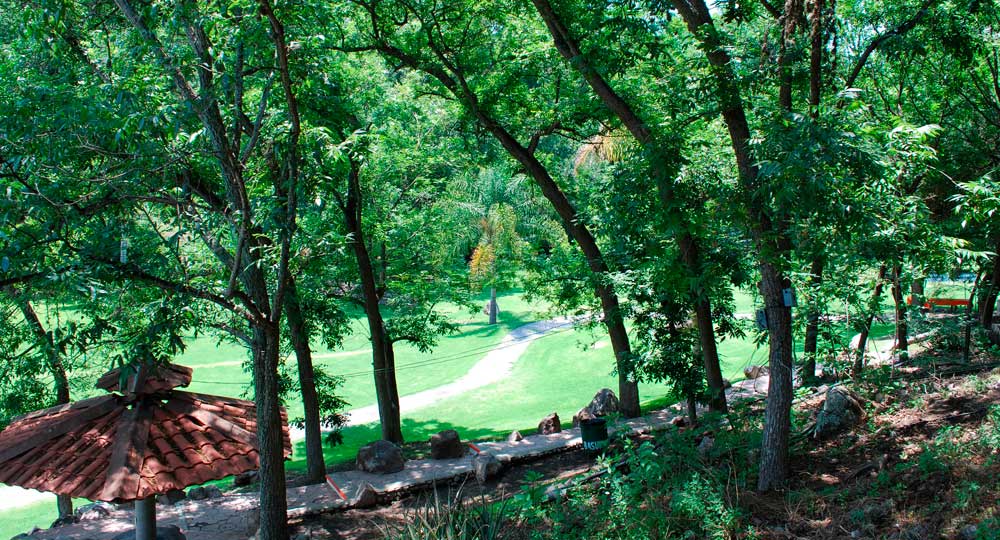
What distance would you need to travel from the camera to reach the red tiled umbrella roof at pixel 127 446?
498cm

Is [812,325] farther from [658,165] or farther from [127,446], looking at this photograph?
[127,446]

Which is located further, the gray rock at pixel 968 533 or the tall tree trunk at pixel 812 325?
the tall tree trunk at pixel 812 325

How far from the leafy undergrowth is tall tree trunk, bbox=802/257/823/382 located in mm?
1198

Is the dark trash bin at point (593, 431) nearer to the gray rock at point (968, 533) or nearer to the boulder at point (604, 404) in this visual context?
the boulder at point (604, 404)

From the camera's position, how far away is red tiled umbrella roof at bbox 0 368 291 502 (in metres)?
4.98

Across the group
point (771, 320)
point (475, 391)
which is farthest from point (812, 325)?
point (475, 391)

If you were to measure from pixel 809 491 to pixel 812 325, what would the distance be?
4.38 m

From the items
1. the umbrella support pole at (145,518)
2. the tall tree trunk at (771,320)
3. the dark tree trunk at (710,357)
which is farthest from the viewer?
the dark tree trunk at (710,357)

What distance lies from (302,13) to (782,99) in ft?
14.5

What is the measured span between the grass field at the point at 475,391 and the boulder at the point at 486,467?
4011 millimetres

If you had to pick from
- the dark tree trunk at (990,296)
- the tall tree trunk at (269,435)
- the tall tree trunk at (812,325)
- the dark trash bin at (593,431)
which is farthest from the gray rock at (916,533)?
the dark tree trunk at (990,296)

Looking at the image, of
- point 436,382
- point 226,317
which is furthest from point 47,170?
point 436,382

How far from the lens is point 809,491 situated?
6441mm

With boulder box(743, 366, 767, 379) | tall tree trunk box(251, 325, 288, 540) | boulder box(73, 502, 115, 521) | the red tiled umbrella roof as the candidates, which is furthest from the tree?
boulder box(73, 502, 115, 521)
